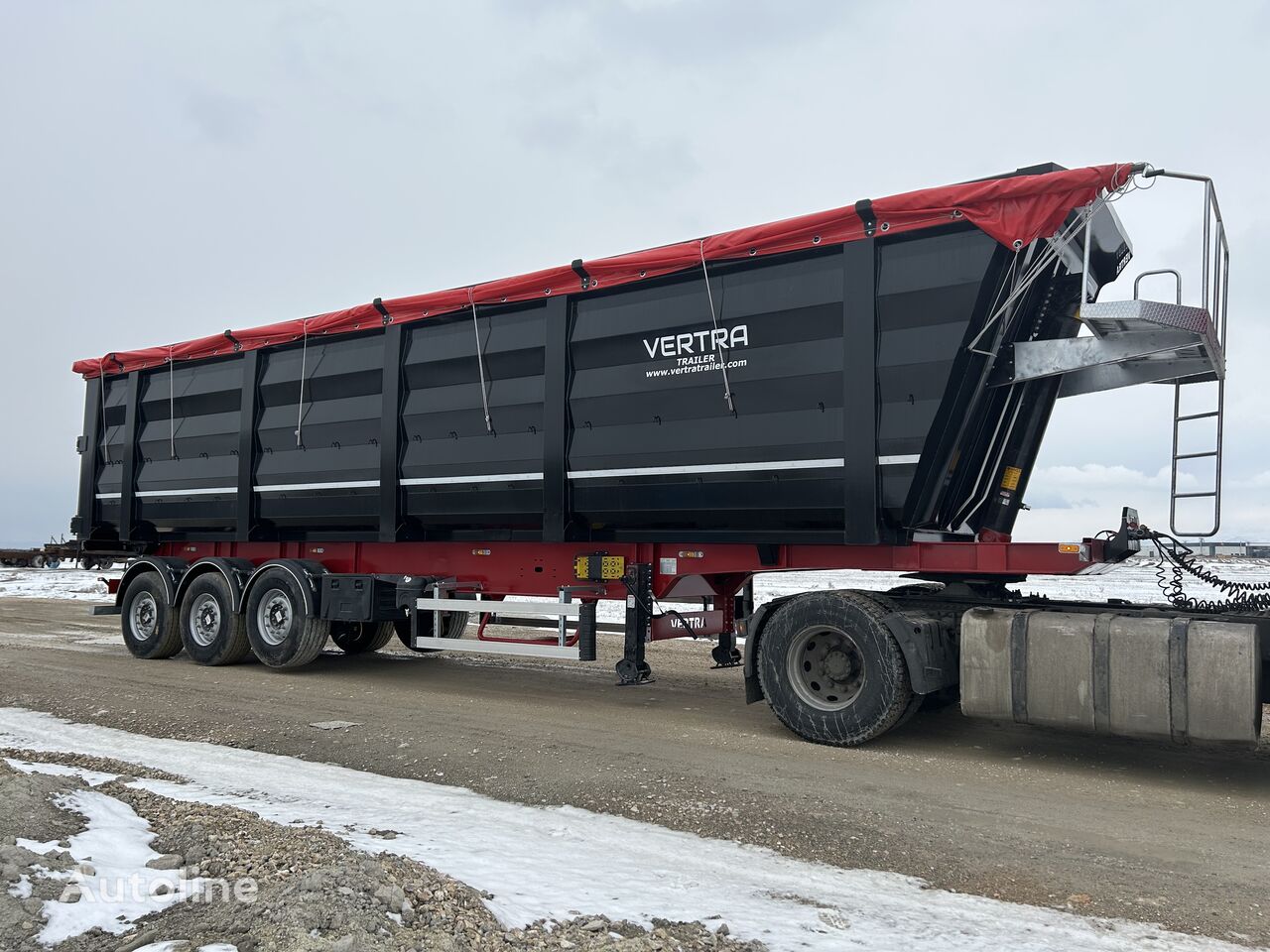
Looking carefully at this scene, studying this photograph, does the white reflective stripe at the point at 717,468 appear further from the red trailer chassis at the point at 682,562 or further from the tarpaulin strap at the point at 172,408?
the tarpaulin strap at the point at 172,408

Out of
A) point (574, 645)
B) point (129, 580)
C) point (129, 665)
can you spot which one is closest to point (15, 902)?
point (574, 645)

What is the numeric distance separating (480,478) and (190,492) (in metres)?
4.80

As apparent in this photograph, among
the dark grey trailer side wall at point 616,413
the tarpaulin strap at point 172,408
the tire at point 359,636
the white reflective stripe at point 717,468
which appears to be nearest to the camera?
the dark grey trailer side wall at point 616,413

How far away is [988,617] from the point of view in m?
6.25

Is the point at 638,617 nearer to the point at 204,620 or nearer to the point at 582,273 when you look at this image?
the point at 582,273

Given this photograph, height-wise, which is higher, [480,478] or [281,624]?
[480,478]

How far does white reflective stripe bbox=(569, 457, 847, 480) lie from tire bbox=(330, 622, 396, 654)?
5.11 meters

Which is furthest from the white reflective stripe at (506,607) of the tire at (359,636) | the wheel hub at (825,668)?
the tire at (359,636)

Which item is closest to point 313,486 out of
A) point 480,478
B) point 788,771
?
point 480,478

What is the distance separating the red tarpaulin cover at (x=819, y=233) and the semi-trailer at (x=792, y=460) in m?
0.02

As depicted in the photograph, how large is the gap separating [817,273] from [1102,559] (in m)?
2.88

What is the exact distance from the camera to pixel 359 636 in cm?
1177

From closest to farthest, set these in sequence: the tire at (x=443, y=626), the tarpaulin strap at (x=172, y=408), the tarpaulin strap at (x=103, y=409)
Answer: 1. the tire at (x=443, y=626)
2. the tarpaulin strap at (x=172, y=408)
3. the tarpaulin strap at (x=103, y=409)

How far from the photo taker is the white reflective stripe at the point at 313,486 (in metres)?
9.54
